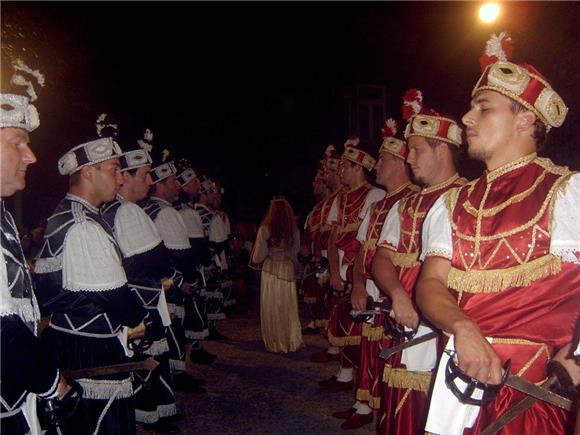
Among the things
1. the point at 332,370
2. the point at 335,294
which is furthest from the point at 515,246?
the point at 332,370

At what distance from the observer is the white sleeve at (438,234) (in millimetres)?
2752

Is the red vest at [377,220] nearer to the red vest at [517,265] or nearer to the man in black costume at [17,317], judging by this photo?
the red vest at [517,265]

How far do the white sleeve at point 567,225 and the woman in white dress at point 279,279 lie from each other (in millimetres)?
6770

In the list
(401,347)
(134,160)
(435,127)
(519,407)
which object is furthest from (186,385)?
(519,407)

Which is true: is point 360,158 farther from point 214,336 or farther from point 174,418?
point 214,336

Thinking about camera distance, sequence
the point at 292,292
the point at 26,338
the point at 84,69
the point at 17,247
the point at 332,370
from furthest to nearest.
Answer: the point at 84,69
the point at 292,292
the point at 332,370
the point at 17,247
the point at 26,338

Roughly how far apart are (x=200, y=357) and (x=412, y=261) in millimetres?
5401

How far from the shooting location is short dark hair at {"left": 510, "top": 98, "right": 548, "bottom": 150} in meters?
2.79

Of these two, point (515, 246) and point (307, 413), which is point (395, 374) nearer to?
point (515, 246)

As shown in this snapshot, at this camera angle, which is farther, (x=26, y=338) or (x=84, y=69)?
(x=84, y=69)

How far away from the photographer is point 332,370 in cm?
805

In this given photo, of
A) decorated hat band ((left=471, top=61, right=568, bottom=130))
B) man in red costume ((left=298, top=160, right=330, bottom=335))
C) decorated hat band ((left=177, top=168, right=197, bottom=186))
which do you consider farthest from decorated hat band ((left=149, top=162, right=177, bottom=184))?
decorated hat band ((left=471, top=61, right=568, bottom=130))

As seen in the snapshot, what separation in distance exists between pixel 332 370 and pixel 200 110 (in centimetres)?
1642

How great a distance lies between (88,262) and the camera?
3.78 meters
